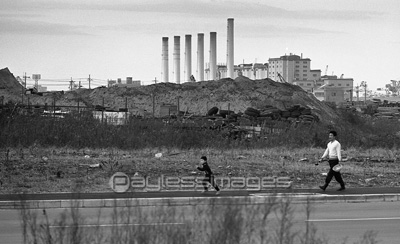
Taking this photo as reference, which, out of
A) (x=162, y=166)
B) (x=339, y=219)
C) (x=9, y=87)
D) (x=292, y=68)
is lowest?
(x=339, y=219)

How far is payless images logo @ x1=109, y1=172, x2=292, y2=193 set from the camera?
21.3 m

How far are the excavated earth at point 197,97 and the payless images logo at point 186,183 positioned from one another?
3560 cm

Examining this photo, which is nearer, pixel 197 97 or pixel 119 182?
pixel 119 182

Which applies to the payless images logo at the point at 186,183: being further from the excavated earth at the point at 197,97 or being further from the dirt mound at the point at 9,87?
the dirt mound at the point at 9,87

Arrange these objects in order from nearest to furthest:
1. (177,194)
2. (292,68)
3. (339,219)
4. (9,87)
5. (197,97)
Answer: (339,219), (177,194), (197,97), (9,87), (292,68)

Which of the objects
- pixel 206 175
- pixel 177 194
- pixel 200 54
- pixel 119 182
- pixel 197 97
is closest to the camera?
pixel 206 175

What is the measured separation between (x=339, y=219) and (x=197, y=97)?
46.4 m

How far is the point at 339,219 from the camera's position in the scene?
52.5 ft

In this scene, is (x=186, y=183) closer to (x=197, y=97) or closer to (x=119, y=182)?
(x=119, y=182)

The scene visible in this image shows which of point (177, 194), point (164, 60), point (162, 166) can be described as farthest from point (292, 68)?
point (177, 194)

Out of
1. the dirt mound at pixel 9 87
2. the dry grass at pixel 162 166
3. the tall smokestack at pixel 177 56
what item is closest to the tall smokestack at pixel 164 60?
the tall smokestack at pixel 177 56

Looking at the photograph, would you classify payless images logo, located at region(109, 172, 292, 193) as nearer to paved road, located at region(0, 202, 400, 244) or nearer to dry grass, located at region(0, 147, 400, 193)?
dry grass, located at region(0, 147, 400, 193)

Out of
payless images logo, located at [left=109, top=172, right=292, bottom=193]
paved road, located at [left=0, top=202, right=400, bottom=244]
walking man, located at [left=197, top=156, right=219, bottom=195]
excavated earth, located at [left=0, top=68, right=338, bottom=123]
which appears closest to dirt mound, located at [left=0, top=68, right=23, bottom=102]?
excavated earth, located at [left=0, top=68, right=338, bottom=123]

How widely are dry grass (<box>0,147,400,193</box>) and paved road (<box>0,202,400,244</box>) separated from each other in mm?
3589
